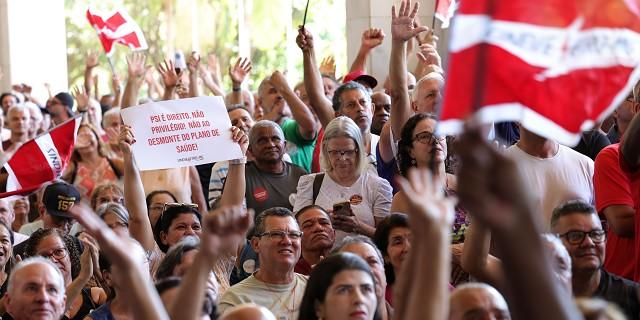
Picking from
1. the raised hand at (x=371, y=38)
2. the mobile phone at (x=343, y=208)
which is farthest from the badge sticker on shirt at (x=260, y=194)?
the raised hand at (x=371, y=38)

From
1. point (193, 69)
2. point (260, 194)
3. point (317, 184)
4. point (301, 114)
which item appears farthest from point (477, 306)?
point (193, 69)

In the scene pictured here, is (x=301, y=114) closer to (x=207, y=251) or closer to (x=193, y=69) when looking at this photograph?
(x=193, y=69)

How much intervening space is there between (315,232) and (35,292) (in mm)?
1805

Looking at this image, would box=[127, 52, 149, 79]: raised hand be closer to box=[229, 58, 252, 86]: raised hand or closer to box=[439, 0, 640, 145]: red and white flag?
box=[229, 58, 252, 86]: raised hand

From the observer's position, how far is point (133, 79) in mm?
12406

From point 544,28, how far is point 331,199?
3.74 meters

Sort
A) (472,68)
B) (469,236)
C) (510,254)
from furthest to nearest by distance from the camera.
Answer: (469,236) → (472,68) → (510,254)

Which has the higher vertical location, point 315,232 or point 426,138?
point 426,138

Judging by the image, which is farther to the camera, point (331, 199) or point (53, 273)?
point (331, 199)

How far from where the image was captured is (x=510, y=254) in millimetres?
3180

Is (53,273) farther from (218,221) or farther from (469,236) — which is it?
(218,221)

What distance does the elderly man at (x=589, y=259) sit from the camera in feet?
20.6

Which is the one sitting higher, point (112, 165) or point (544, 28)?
point (544, 28)

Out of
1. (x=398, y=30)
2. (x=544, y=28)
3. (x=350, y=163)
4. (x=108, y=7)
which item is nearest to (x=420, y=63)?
(x=398, y=30)
